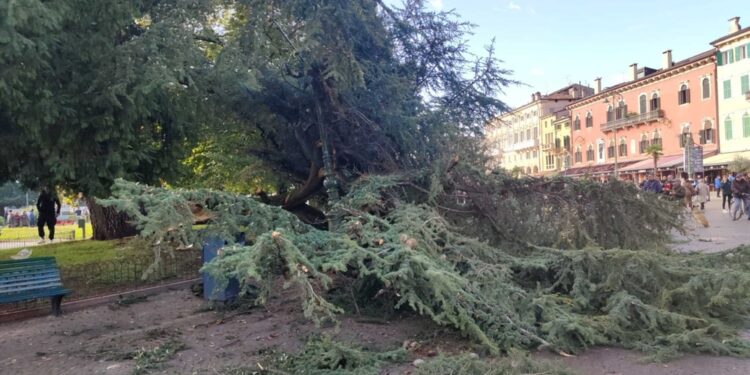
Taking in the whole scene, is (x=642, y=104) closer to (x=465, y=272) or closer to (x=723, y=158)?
(x=723, y=158)

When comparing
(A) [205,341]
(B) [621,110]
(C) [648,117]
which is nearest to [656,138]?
(C) [648,117]

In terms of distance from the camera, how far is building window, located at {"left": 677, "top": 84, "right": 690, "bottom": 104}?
47469 mm

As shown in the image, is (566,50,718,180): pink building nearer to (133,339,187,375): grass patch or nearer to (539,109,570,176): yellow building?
(539,109,570,176): yellow building

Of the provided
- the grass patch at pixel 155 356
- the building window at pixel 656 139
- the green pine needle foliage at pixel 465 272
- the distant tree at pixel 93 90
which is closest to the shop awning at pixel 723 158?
the building window at pixel 656 139

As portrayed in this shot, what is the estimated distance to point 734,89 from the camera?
137ft

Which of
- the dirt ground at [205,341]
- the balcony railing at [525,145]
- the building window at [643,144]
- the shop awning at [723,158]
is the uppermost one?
the balcony railing at [525,145]

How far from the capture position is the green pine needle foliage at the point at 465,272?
4.58 m

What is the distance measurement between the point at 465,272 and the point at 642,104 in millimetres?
56163

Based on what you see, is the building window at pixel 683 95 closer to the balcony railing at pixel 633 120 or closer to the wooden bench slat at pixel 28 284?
the balcony railing at pixel 633 120

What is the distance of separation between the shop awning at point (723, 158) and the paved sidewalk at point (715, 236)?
2598 centimetres

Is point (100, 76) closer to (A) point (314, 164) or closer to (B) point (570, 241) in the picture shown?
(A) point (314, 164)

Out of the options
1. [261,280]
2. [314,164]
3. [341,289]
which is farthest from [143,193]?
[314,164]

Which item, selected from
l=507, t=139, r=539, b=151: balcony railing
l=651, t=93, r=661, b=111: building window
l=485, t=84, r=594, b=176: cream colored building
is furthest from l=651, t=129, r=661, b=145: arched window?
l=507, t=139, r=539, b=151: balcony railing

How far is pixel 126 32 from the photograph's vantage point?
8.95 metres
